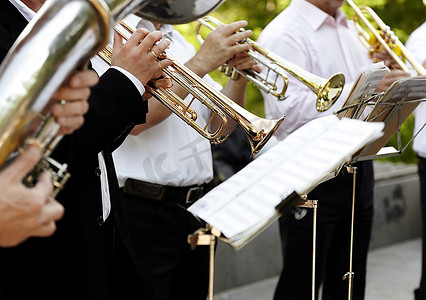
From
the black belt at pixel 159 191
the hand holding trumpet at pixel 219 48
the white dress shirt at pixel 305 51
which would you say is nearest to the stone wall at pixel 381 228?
the white dress shirt at pixel 305 51

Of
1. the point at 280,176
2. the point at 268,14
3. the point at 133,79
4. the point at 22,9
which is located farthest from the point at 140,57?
the point at 268,14

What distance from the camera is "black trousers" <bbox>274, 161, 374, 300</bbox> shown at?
9.53ft

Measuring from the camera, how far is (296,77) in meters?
2.54

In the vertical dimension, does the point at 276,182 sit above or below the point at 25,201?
above

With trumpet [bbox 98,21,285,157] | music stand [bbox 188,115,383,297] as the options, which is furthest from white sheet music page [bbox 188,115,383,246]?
trumpet [bbox 98,21,285,157]

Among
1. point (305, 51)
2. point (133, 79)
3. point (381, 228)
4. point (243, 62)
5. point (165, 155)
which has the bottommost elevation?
point (165, 155)

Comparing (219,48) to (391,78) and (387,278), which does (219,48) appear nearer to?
(391,78)

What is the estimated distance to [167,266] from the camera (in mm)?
2457

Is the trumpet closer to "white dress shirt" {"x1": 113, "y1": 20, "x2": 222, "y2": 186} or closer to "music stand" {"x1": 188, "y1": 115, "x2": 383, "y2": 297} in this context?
"white dress shirt" {"x1": 113, "y1": 20, "x2": 222, "y2": 186}

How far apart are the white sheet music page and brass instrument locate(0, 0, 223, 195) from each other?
37cm

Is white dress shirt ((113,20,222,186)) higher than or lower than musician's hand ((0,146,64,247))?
higher

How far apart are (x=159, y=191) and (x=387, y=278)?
2544 millimetres

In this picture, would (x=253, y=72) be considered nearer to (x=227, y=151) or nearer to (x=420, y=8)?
(x=227, y=151)

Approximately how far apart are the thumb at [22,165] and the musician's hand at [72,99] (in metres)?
0.08
